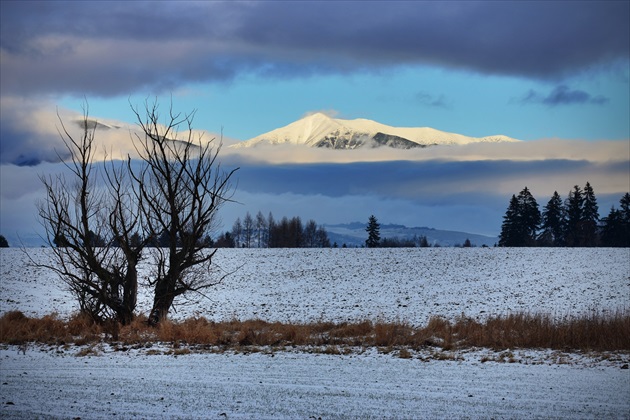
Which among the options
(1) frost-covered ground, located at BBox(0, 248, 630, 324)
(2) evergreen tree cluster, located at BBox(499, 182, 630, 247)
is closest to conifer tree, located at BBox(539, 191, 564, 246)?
(2) evergreen tree cluster, located at BBox(499, 182, 630, 247)

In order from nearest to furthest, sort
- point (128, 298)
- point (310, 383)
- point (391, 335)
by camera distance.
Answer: point (310, 383) < point (391, 335) < point (128, 298)

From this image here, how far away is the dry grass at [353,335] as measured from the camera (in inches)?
702

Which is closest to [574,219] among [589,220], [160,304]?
[589,220]

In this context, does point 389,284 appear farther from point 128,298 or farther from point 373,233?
point 373,233

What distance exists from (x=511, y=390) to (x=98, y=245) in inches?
603

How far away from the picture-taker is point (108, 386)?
1293 cm

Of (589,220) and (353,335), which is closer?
(353,335)

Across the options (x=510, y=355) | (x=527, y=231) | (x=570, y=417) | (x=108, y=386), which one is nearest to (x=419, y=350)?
(x=510, y=355)

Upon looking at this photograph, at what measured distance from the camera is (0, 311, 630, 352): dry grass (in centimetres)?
1783

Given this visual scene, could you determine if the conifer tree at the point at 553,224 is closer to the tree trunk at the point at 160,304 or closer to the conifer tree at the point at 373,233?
the conifer tree at the point at 373,233

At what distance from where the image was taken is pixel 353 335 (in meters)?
20.1

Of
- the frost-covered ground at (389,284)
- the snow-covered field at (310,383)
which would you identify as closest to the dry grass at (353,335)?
the snow-covered field at (310,383)

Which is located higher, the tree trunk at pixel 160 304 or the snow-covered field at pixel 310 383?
the tree trunk at pixel 160 304

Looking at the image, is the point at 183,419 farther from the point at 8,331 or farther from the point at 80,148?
the point at 80,148
